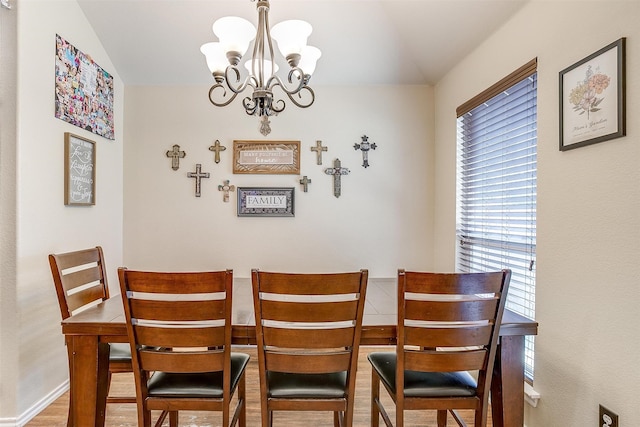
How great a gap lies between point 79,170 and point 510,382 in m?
2.86

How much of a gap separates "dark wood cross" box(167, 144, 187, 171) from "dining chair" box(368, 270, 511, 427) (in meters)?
2.47

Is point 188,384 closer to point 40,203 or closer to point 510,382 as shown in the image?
point 510,382

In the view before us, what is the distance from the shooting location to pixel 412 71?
113 inches

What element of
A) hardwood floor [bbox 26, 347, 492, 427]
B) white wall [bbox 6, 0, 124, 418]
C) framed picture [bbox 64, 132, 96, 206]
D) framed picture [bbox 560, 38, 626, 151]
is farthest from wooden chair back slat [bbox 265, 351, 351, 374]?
framed picture [bbox 64, 132, 96, 206]

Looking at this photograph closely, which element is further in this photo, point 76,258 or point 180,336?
point 76,258

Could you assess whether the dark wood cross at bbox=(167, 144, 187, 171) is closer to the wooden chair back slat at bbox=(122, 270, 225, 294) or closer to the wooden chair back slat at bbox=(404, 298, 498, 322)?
the wooden chair back slat at bbox=(122, 270, 225, 294)

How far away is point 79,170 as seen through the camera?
2355mm

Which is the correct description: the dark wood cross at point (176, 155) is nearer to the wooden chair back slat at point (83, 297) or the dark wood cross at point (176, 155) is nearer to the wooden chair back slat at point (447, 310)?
the wooden chair back slat at point (83, 297)

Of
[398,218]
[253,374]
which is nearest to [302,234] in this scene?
[398,218]

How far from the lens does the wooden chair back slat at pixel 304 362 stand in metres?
1.29

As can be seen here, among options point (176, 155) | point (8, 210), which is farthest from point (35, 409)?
point (176, 155)

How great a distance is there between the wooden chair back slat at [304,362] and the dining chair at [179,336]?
0.18m

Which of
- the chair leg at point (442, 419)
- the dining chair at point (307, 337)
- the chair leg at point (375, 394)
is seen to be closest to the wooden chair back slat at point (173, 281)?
the dining chair at point (307, 337)

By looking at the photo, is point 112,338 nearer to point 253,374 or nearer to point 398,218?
point 253,374
